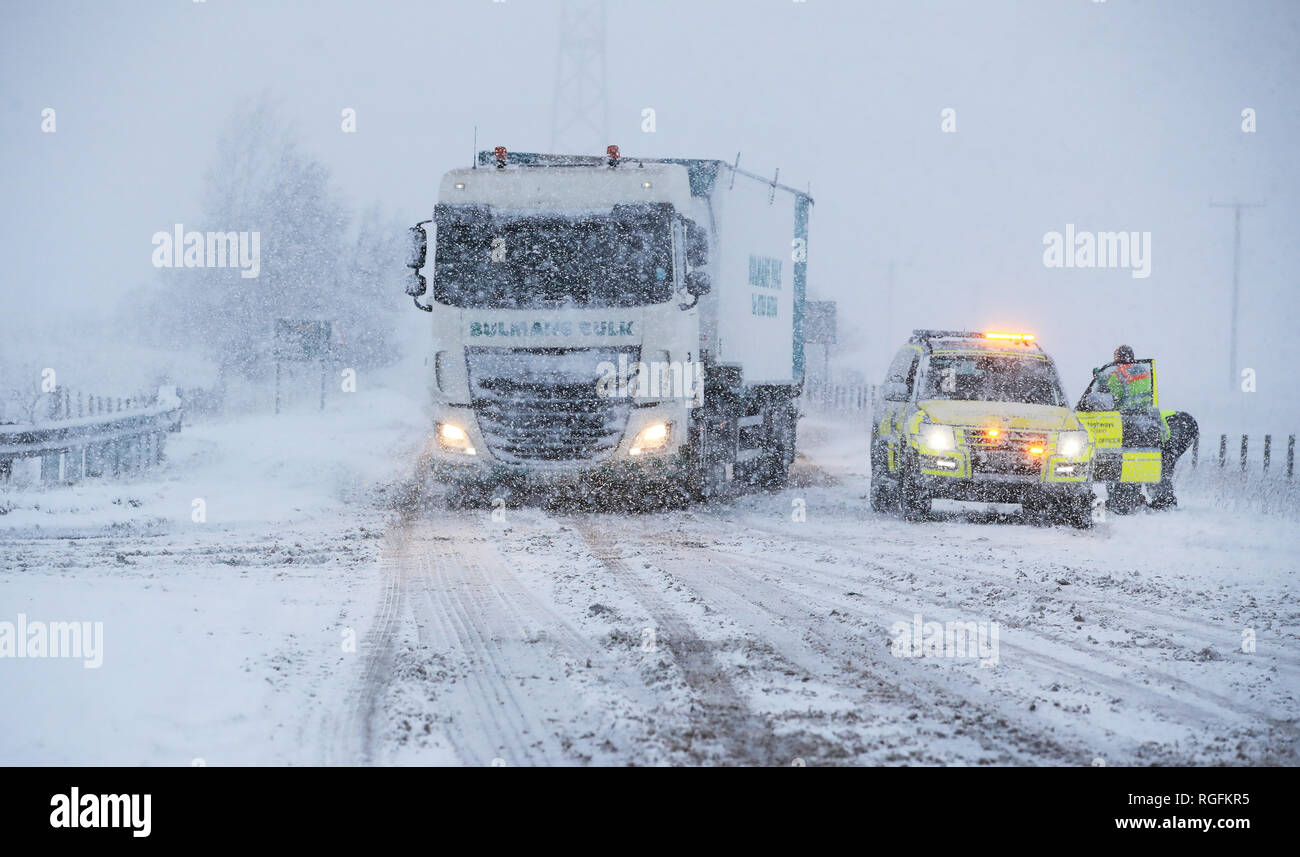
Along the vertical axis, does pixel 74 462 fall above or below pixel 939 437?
below

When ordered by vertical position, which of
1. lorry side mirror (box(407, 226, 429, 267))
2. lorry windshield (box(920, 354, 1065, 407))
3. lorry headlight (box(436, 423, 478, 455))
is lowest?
lorry headlight (box(436, 423, 478, 455))

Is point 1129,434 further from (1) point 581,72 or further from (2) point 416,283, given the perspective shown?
(1) point 581,72

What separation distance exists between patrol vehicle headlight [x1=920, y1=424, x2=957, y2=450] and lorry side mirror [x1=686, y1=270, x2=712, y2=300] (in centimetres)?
285

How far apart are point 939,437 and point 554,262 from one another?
464 cm

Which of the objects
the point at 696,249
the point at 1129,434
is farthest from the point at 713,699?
the point at 1129,434

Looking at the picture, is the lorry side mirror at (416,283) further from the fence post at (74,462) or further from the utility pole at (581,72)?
the utility pole at (581,72)

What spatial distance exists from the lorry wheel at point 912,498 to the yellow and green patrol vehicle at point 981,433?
11 millimetres

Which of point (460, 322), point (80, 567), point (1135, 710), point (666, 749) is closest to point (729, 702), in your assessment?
point (666, 749)

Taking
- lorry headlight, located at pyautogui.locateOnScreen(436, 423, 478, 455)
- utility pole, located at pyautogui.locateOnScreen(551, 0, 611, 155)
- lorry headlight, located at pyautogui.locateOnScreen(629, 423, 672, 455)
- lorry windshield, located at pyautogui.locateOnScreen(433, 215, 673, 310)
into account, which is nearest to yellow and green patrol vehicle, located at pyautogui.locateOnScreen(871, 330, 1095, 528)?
lorry headlight, located at pyautogui.locateOnScreen(629, 423, 672, 455)

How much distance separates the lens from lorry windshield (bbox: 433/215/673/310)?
46.9 feet

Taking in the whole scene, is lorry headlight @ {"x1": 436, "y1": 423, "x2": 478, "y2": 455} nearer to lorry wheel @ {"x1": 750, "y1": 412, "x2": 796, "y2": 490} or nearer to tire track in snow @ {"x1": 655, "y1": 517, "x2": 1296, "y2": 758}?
tire track in snow @ {"x1": 655, "y1": 517, "x2": 1296, "y2": 758}

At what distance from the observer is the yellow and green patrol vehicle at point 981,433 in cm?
1379

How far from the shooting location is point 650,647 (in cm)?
726

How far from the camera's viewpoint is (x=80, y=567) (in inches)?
392
